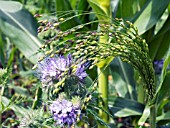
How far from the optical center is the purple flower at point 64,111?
124cm

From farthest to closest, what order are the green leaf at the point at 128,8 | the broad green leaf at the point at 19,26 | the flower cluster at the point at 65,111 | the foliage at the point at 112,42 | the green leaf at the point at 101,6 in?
the broad green leaf at the point at 19,26
the green leaf at the point at 128,8
the green leaf at the point at 101,6
the foliage at the point at 112,42
the flower cluster at the point at 65,111

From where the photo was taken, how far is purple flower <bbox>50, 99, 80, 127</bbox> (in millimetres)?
1242

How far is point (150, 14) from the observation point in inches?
73.4

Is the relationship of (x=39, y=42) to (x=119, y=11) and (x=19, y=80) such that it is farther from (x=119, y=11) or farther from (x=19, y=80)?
(x=19, y=80)

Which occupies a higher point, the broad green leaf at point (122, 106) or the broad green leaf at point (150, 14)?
the broad green leaf at point (150, 14)

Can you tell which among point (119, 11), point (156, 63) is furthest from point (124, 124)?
point (119, 11)

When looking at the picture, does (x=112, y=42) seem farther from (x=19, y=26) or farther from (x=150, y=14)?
(x=19, y=26)

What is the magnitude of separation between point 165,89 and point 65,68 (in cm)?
65

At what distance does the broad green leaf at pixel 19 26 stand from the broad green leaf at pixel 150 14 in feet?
1.74

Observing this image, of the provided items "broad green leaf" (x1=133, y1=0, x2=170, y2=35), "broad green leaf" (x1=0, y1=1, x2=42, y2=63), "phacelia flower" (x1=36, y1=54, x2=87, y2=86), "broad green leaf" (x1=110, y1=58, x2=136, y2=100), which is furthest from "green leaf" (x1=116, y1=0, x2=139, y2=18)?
"phacelia flower" (x1=36, y1=54, x2=87, y2=86)

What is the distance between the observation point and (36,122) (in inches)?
54.7

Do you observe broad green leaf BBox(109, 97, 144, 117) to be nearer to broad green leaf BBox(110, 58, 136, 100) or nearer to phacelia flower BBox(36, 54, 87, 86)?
broad green leaf BBox(110, 58, 136, 100)

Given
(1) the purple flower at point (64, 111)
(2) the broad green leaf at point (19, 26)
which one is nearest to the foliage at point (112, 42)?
(2) the broad green leaf at point (19, 26)

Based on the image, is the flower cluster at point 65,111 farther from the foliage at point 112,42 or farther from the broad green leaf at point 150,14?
the broad green leaf at point 150,14
